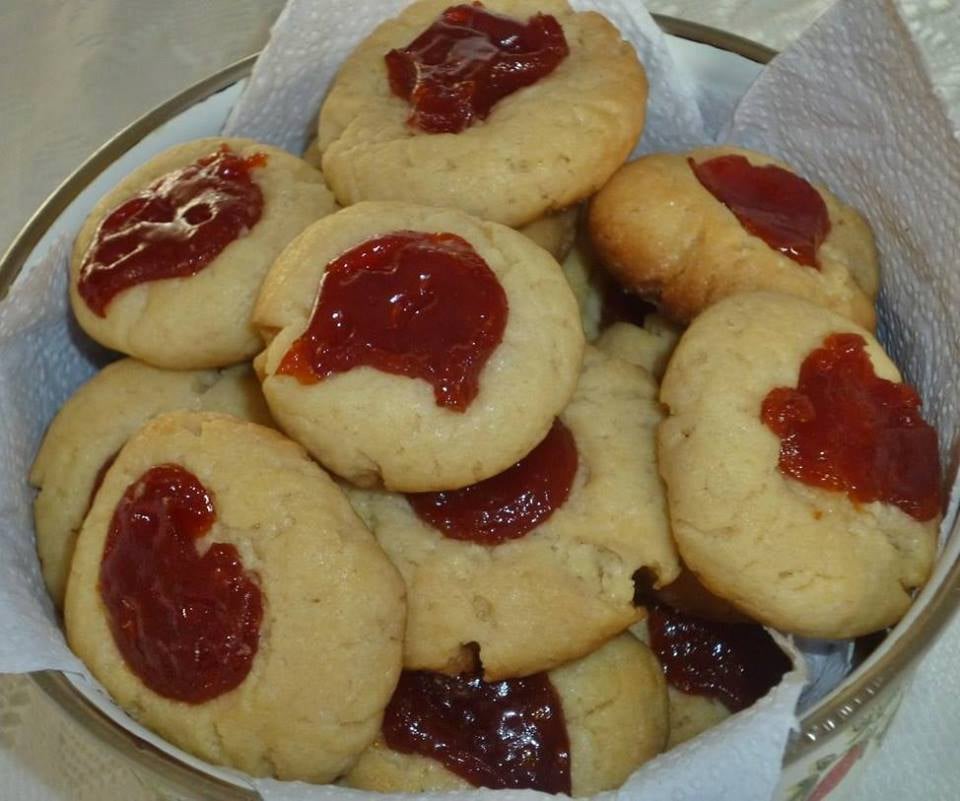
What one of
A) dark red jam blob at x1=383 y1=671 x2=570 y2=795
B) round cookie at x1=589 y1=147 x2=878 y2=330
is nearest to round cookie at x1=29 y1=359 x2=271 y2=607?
dark red jam blob at x1=383 y1=671 x2=570 y2=795

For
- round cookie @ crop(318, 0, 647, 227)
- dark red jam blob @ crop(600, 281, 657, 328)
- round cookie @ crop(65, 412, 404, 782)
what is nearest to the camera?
round cookie @ crop(65, 412, 404, 782)

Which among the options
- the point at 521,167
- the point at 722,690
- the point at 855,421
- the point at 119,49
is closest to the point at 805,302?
the point at 855,421

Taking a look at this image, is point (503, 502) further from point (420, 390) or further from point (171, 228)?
point (171, 228)

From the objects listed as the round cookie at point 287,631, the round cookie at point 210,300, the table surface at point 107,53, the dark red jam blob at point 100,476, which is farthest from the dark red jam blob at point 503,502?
the table surface at point 107,53

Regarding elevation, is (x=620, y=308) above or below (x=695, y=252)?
below

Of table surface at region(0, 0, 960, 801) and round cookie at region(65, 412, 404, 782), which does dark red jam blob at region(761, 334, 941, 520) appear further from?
table surface at region(0, 0, 960, 801)

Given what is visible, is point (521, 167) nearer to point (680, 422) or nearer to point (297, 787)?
point (680, 422)

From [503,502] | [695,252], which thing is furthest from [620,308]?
[503,502]
